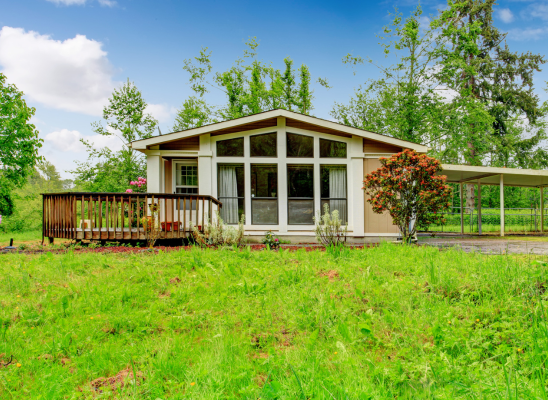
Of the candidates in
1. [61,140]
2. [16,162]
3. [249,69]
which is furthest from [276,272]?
[61,140]

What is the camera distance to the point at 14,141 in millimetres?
12117

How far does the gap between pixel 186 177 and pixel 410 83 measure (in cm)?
1477

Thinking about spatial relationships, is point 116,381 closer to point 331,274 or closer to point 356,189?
point 331,274

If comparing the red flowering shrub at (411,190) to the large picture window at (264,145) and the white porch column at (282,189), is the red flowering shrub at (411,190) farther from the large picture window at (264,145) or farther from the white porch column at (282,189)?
the large picture window at (264,145)

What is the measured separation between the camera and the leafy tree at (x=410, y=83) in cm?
1730

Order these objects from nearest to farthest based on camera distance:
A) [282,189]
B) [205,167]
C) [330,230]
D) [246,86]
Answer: [330,230] < [205,167] < [282,189] < [246,86]

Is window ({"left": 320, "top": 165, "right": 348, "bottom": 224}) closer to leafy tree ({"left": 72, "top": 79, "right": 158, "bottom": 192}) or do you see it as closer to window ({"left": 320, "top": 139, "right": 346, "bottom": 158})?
window ({"left": 320, "top": 139, "right": 346, "bottom": 158})

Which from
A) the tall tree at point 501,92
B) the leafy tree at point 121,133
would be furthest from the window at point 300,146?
the tall tree at point 501,92

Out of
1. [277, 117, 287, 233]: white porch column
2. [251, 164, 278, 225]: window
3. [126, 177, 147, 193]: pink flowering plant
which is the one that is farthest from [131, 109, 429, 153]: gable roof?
[126, 177, 147, 193]: pink flowering plant

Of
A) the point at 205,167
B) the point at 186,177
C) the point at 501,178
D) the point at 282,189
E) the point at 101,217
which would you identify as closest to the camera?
the point at 101,217

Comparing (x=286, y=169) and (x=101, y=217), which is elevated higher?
(x=286, y=169)

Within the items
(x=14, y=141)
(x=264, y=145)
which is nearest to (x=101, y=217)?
(x=264, y=145)

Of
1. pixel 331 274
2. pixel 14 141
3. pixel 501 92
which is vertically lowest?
pixel 331 274

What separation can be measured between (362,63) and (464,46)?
5.64m
